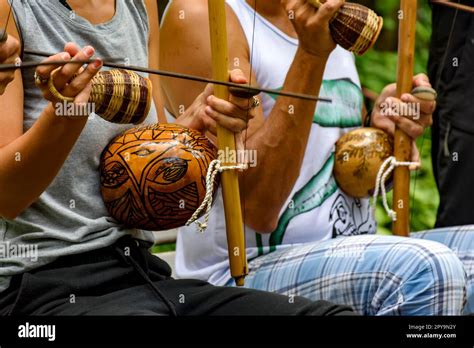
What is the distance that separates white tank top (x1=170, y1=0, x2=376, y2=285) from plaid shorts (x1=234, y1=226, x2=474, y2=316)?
2.3 inches

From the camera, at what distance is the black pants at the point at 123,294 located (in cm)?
157

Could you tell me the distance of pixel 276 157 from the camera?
199 centimetres

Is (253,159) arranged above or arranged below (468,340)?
above

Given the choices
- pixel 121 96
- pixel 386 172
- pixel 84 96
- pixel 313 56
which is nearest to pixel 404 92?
pixel 386 172

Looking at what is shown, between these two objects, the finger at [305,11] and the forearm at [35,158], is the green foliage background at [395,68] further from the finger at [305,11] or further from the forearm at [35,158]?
the forearm at [35,158]

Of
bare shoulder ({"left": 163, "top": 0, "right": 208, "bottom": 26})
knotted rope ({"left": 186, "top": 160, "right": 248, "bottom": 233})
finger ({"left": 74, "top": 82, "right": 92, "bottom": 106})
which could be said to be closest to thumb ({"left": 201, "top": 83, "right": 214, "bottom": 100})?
knotted rope ({"left": 186, "top": 160, "right": 248, "bottom": 233})

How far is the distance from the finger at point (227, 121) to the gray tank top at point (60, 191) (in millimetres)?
165

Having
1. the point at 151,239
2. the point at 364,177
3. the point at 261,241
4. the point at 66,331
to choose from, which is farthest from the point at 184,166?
the point at 364,177

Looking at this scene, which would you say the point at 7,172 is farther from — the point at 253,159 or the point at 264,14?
the point at 264,14

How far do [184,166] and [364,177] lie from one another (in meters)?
0.60

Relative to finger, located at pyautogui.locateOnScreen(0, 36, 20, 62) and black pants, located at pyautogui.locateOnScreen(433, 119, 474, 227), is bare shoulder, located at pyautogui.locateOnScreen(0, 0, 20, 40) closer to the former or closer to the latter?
finger, located at pyautogui.locateOnScreen(0, 36, 20, 62)

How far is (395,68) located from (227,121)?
88 cm

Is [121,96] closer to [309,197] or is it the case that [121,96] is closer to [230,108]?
[230,108]

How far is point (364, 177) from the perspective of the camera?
2127 millimetres
